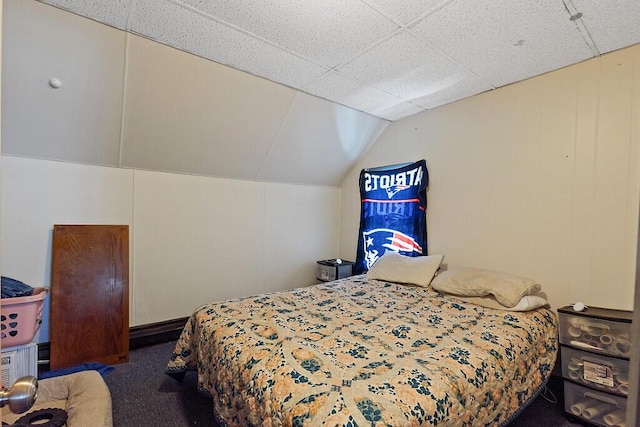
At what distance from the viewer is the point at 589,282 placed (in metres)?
2.24

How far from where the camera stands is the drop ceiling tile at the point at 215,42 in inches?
74.4

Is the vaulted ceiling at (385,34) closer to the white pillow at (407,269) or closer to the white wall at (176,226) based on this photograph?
the white wall at (176,226)

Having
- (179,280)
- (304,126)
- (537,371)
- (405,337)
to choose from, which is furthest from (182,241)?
(537,371)

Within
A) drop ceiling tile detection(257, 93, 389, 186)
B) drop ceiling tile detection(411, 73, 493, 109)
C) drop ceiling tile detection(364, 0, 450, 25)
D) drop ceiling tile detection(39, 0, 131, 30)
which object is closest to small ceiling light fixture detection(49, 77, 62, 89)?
drop ceiling tile detection(39, 0, 131, 30)

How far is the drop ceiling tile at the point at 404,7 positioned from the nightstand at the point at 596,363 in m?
2.11

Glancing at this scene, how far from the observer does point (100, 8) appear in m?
1.85

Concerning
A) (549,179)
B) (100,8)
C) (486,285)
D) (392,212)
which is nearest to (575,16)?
(549,179)

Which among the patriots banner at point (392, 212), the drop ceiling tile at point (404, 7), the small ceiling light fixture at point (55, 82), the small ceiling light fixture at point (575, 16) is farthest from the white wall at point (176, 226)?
the small ceiling light fixture at point (575, 16)

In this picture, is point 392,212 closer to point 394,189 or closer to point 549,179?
point 394,189

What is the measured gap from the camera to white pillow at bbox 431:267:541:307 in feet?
7.29

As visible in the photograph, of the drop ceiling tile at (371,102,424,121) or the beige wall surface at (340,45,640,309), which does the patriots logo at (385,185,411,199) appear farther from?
the drop ceiling tile at (371,102,424,121)

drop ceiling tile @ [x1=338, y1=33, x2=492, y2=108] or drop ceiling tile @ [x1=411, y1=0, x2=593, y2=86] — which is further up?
drop ceiling tile @ [x1=411, y1=0, x2=593, y2=86]

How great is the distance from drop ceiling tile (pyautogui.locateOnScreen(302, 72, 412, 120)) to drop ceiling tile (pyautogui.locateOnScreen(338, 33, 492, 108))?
89 millimetres

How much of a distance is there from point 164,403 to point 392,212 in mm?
2711
